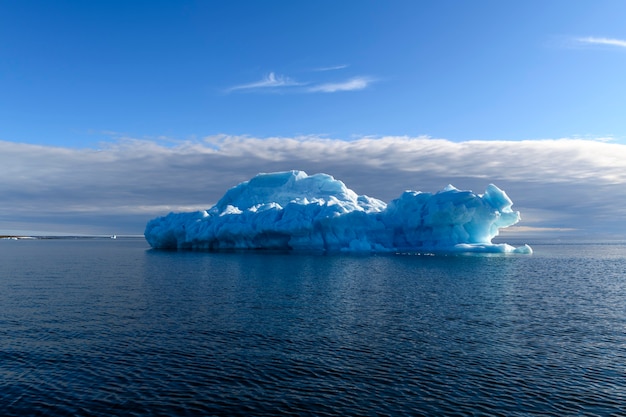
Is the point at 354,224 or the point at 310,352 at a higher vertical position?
the point at 354,224

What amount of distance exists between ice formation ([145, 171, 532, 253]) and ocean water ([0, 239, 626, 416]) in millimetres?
34618

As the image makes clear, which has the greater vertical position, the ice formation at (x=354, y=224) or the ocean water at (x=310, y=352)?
the ice formation at (x=354, y=224)

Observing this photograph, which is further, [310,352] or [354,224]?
[354,224]

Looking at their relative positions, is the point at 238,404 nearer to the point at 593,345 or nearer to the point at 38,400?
the point at 38,400

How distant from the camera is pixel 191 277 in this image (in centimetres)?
4078

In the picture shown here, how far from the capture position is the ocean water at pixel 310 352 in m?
12.6

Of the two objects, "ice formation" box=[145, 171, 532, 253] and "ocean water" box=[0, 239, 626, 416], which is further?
"ice formation" box=[145, 171, 532, 253]

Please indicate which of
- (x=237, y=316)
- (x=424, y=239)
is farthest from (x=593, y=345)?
(x=424, y=239)

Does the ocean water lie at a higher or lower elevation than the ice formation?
lower

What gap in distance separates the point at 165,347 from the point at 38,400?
5.37m

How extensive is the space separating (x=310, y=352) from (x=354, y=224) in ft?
192

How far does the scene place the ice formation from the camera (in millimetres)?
66500

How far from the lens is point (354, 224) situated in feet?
246

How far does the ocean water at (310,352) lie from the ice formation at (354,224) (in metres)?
34.6
